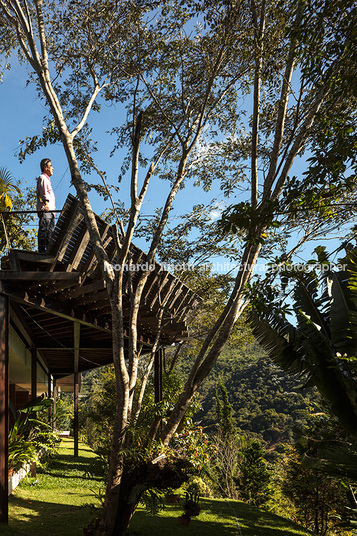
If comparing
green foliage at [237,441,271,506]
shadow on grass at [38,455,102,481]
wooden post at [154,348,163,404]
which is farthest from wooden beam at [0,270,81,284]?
green foliage at [237,441,271,506]

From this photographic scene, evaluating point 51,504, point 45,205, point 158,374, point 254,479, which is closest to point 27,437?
point 51,504

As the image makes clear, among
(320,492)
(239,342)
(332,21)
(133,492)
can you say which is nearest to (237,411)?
(239,342)

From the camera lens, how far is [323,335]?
5.99 m

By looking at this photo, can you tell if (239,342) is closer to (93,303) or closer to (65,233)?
(93,303)

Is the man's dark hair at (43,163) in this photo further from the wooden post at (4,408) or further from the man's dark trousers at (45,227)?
the wooden post at (4,408)

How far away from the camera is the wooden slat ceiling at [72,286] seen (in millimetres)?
5914

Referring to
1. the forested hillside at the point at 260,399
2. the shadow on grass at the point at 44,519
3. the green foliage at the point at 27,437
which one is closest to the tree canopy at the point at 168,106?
the shadow on grass at the point at 44,519

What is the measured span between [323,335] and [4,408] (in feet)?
14.6

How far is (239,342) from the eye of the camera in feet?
59.9

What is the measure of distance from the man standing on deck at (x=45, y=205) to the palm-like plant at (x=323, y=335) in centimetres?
326

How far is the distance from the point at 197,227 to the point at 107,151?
257 centimetres

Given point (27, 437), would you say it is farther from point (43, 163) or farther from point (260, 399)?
point (260, 399)

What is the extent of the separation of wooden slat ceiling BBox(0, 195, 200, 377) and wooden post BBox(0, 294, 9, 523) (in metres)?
0.30

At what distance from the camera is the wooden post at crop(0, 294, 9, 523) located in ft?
17.9
